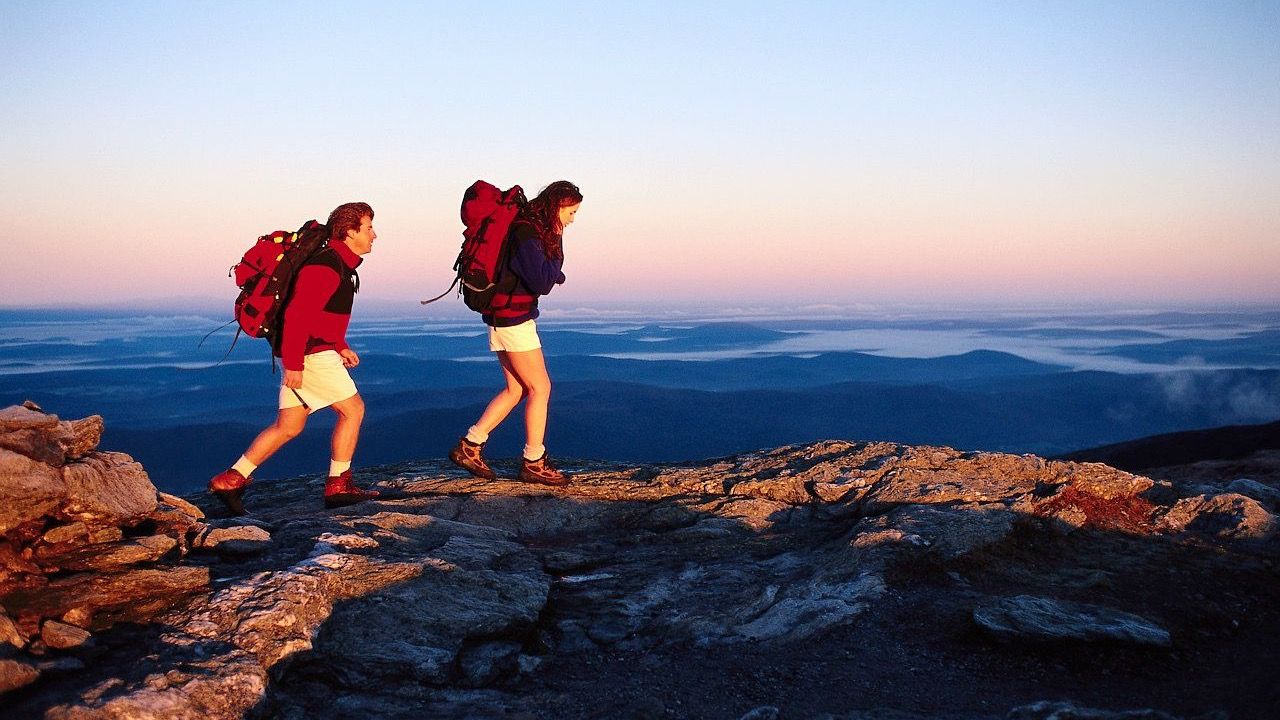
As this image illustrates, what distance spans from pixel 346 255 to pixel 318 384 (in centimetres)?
120

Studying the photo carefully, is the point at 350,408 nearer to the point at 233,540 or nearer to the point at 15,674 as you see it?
the point at 233,540

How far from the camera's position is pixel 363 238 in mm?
7309

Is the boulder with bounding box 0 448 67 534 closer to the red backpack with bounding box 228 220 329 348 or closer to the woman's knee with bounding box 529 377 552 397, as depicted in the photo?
the red backpack with bounding box 228 220 329 348

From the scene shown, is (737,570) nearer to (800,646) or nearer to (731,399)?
(800,646)

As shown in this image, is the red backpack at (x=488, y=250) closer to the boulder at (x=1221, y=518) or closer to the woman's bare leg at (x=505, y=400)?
the woman's bare leg at (x=505, y=400)

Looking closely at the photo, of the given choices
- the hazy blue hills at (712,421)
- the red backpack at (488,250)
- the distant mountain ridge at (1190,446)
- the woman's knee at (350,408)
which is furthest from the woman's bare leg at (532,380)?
the hazy blue hills at (712,421)

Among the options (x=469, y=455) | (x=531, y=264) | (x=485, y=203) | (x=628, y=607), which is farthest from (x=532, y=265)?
(x=628, y=607)

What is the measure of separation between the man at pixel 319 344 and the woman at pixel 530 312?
138 cm

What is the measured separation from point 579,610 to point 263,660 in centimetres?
229

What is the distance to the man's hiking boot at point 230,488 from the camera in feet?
23.6

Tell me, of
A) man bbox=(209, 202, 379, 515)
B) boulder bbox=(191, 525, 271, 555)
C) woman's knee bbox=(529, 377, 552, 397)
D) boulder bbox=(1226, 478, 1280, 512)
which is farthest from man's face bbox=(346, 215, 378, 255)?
boulder bbox=(1226, 478, 1280, 512)

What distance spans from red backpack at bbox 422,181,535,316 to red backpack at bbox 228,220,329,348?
140 cm

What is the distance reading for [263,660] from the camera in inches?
180

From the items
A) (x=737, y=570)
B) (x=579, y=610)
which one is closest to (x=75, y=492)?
(x=579, y=610)
